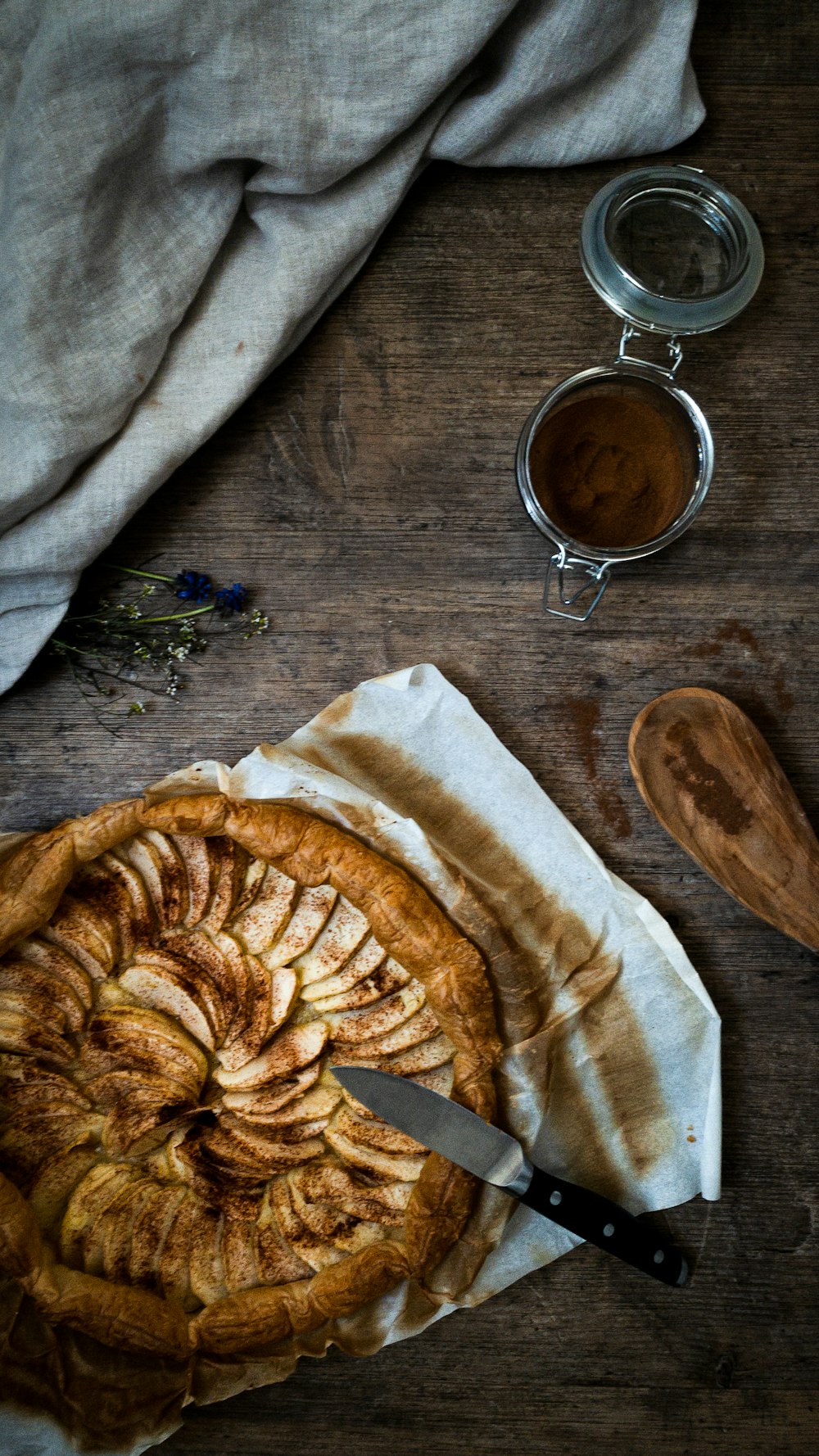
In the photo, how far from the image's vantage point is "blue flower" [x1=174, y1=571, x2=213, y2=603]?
2.59m

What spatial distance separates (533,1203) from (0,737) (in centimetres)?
186

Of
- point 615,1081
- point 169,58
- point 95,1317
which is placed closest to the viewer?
point 169,58

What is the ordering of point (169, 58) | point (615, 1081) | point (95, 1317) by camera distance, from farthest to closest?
point (615, 1081), point (95, 1317), point (169, 58)

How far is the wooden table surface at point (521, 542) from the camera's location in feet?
8.61

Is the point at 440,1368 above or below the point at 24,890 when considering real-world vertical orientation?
below

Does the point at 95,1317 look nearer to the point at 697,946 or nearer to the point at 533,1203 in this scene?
the point at 533,1203

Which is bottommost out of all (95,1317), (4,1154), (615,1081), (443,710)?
(615,1081)

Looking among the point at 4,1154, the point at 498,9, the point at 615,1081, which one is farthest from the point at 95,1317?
the point at 498,9

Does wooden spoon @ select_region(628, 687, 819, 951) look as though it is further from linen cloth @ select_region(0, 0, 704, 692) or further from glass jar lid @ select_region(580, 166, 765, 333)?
linen cloth @ select_region(0, 0, 704, 692)

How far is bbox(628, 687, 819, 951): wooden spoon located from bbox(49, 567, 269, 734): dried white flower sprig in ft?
3.70

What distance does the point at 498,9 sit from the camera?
2189 millimetres

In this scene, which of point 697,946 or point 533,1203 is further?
point 697,946

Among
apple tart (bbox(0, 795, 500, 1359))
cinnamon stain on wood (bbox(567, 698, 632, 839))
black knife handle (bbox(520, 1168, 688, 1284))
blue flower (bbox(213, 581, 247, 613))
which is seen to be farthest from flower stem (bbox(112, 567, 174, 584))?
black knife handle (bbox(520, 1168, 688, 1284))

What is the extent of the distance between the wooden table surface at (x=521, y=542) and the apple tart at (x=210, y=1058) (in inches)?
13.7
